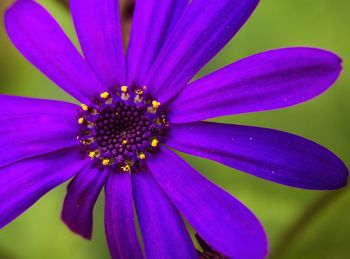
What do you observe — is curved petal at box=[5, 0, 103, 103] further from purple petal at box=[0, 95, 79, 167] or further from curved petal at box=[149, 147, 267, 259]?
curved petal at box=[149, 147, 267, 259]

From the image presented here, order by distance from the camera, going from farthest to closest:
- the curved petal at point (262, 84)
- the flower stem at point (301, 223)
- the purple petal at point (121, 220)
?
the flower stem at point (301, 223)
the purple petal at point (121, 220)
the curved petal at point (262, 84)

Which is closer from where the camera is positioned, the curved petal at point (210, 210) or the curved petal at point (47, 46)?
the curved petal at point (210, 210)

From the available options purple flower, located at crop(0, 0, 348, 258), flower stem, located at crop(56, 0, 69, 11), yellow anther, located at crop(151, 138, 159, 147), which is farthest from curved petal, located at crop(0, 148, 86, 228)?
flower stem, located at crop(56, 0, 69, 11)

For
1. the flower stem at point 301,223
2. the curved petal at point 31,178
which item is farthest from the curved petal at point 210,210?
the flower stem at point 301,223

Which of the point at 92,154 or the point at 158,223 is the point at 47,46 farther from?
the point at 158,223

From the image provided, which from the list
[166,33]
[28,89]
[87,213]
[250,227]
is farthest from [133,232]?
[28,89]

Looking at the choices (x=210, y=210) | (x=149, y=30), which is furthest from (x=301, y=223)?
(x=149, y=30)

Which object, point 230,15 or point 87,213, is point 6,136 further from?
point 230,15

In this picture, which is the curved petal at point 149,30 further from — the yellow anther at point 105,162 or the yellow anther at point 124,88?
the yellow anther at point 105,162
